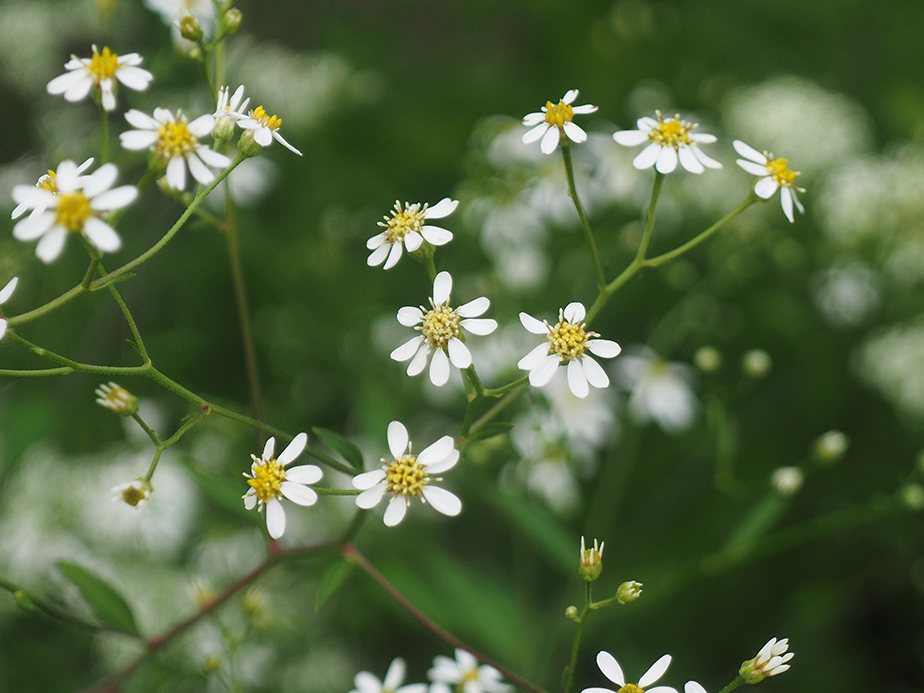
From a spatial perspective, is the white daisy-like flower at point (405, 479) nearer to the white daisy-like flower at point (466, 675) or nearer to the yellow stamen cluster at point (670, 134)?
the white daisy-like flower at point (466, 675)

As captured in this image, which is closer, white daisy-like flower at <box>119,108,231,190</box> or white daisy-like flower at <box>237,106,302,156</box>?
white daisy-like flower at <box>119,108,231,190</box>

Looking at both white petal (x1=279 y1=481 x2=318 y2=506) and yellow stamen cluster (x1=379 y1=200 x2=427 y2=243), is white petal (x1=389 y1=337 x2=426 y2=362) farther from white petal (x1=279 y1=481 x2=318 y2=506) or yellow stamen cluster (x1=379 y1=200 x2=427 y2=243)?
white petal (x1=279 y1=481 x2=318 y2=506)

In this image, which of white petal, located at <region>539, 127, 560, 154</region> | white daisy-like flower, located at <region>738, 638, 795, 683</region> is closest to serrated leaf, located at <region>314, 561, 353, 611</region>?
white daisy-like flower, located at <region>738, 638, 795, 683</region>

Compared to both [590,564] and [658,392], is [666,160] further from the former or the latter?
[658,392]

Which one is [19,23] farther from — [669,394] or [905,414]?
[905,414]

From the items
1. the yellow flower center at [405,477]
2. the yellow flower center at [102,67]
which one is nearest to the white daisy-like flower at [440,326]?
the yellow flower center at [405,477]

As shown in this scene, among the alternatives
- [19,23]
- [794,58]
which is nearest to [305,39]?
[19,23]
